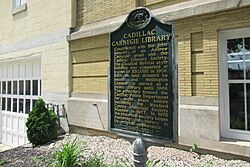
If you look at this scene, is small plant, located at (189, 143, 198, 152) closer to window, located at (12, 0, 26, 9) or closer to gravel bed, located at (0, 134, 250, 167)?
gravel bed, located at (0, 134, 250, 167)

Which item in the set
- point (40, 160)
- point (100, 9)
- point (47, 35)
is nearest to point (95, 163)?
point (40, 160)

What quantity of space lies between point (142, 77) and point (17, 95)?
8167 mm

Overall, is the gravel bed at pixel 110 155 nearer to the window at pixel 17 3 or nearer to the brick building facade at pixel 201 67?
the brick building facade at pixel 201 67

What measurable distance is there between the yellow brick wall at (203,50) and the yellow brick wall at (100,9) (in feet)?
5.83

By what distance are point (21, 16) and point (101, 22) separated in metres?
4.79

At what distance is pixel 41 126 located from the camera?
301 inches

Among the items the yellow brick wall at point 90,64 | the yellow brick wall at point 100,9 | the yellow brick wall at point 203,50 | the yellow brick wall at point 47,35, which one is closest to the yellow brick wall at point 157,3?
the yellow brick wall at point 100,9

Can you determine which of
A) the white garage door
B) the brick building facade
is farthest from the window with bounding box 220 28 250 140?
the white garage door

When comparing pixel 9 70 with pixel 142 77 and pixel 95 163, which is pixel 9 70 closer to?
pixel 95 163

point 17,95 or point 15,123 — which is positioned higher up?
point 17,95

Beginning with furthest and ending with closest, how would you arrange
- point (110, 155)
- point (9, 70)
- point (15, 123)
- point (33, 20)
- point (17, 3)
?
1. point (9, 70)
2. point (17, 3)
3. point (15, 123)
4. point (33, 20)
5. point (110, 155)

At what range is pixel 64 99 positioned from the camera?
8.49 meters

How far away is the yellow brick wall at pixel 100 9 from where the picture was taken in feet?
23.2

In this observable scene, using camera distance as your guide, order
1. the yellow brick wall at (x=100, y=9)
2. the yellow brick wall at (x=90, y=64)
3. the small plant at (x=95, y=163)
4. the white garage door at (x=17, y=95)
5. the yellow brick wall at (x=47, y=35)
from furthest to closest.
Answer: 1. the white garage door at (x=17, y=95)
2. the yellow brick wall at (x=47, y=35)
3. the yellow brick wall at (x=90, y=64)
4. the yellow brick wall at (x=100, y=9)
5. the small plant at (x=95, y=163)
